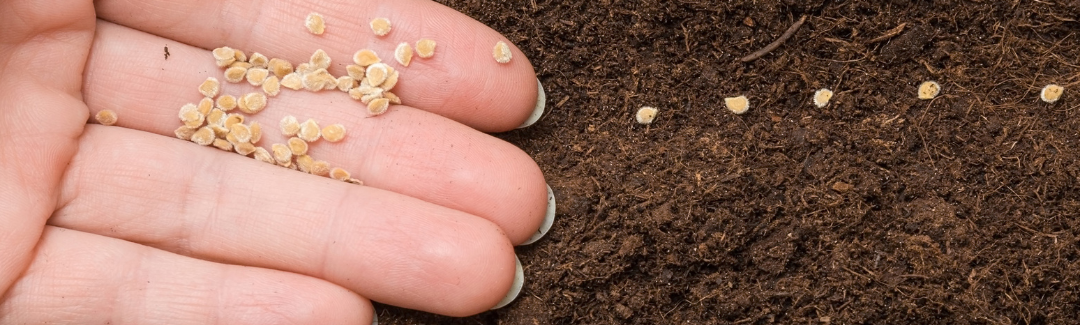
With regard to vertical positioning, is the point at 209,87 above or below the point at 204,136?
above

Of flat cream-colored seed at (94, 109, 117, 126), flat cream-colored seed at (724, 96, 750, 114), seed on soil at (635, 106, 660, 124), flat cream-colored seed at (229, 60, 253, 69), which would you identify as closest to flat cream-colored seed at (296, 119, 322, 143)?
flat cream-colored seed at (229, 60, 253, 69)

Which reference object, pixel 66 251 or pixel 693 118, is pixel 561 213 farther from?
pixel 66 251

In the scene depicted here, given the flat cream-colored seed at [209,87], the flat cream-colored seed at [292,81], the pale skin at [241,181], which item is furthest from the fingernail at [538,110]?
the flat cream-colored seed at [209,87]

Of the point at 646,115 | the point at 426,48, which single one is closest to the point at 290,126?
the point at 426,48

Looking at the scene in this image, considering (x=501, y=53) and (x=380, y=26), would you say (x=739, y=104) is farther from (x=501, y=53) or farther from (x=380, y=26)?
(x=380, y=26)

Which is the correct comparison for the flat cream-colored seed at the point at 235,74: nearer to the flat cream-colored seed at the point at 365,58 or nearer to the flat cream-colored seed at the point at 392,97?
the flat cream-colored seed at the point at 365,58

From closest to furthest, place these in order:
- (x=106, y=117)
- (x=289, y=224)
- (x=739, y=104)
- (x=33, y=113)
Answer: (x=33, y=113) < (x=289, y=224) < (x=106, y=117) < (x=739, y=104)

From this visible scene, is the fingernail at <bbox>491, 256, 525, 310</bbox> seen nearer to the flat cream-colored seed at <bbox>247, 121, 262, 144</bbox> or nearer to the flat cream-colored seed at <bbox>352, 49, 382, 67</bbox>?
the flat cream-colored seed at <bbox>352, 49, 382, 67</bbox>
